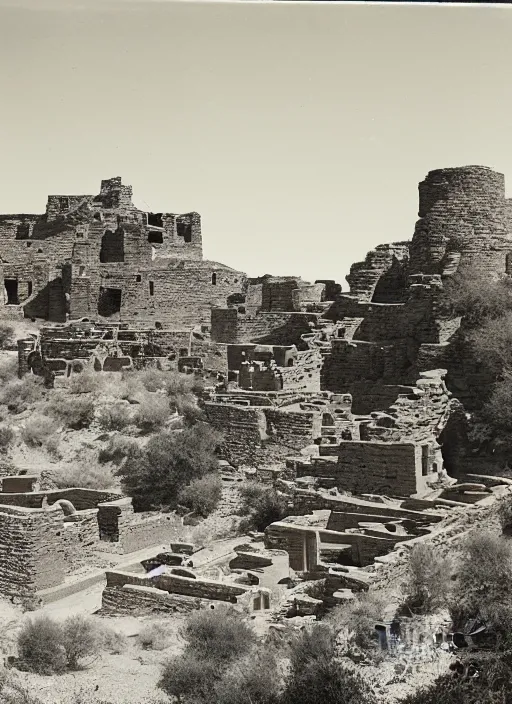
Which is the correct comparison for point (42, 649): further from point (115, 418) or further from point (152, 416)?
point (115, 418)

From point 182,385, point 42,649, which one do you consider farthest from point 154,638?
point 182,385

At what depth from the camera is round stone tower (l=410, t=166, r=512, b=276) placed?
20781 mm

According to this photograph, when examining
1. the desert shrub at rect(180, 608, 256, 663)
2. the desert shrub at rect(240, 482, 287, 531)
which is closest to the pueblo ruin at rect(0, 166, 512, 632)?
the desert shrub at rect(240, 482, 287, 531)

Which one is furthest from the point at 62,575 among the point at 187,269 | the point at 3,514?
the point at 187,269

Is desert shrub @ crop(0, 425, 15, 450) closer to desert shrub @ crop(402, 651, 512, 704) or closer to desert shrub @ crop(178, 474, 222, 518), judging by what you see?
desert shrub @ crop(178, 474, 222, 518)

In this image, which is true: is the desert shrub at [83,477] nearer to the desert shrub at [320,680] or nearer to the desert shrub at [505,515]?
Answer: the desert shrub at [505,515]

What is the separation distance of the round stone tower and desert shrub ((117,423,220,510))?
5.46 m

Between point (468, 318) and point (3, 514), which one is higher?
point (468, 318)

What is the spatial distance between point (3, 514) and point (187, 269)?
12.3m

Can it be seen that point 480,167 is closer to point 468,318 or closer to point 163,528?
point 468,318

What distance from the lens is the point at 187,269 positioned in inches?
1098

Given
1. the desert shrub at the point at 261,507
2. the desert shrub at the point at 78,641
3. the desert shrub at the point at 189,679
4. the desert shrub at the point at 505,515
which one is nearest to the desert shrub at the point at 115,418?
the desert shrub at the point at 261,507

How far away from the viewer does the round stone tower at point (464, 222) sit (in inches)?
818

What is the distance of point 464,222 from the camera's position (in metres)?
21.0
